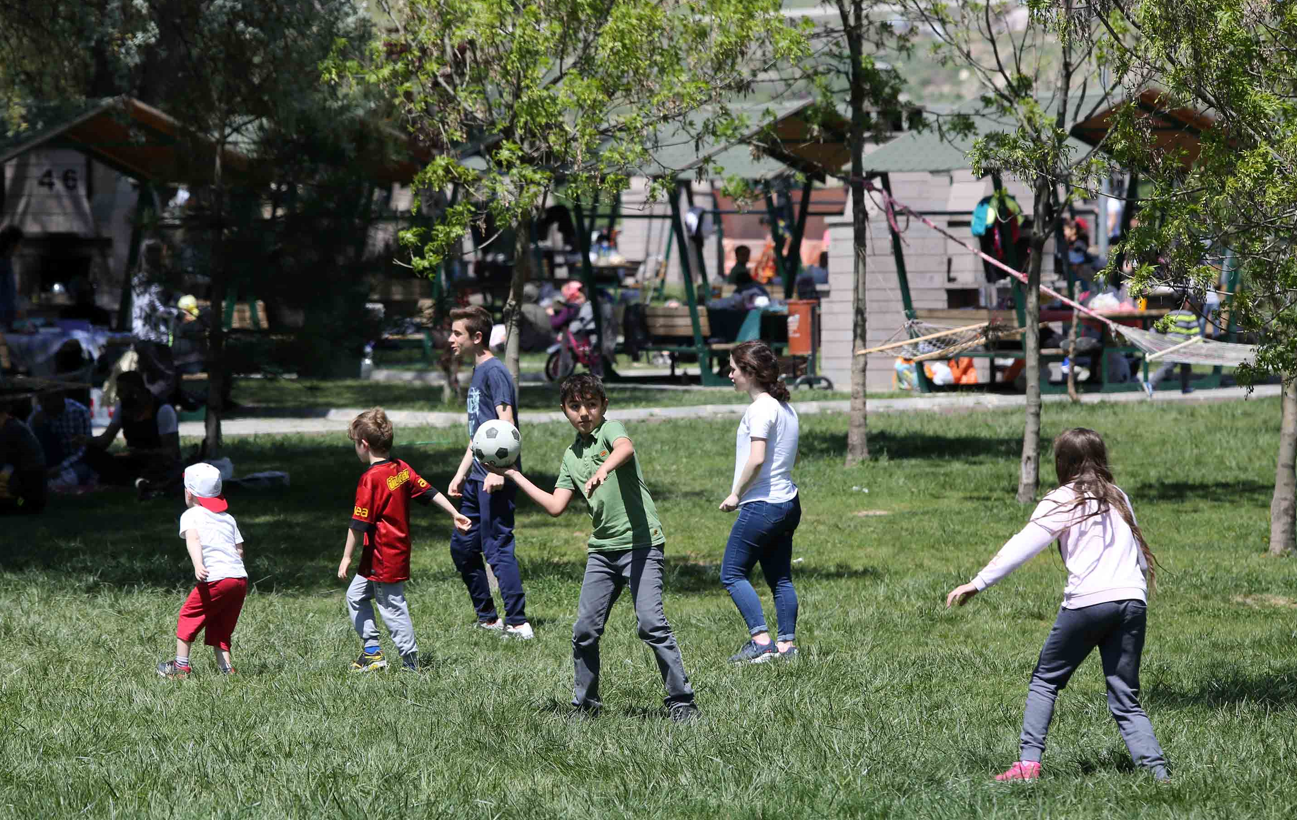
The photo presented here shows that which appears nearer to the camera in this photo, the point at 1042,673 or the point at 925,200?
the point at 1042,673

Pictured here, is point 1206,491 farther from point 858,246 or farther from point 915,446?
point 858,246

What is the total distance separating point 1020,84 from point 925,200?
15.5 m

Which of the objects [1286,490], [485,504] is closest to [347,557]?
[485,504]

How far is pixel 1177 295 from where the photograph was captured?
22.7 feet

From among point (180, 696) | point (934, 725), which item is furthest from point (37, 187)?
point (934, 725)

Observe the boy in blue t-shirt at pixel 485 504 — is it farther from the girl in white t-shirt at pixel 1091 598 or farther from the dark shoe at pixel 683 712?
the girl in white t-shirt at pixel 1091 598

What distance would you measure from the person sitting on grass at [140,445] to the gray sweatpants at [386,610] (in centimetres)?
690

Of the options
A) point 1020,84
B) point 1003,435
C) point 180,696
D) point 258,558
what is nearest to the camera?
point 180,696

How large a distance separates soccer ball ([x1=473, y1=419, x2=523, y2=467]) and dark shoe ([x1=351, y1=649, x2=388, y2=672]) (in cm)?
143

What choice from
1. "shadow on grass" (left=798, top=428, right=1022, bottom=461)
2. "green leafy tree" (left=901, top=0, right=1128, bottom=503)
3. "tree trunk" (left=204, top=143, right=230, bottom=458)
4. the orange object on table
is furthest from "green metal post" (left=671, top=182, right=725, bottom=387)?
"tree trunk" (left=204, top=143, right=230, bottom=458)

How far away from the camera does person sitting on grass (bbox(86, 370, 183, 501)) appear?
1388 cm

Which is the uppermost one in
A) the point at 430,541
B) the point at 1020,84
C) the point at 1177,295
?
the point at 1020,84

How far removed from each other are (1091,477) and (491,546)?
391cm

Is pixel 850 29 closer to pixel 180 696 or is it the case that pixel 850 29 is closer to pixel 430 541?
pixel 430 541
